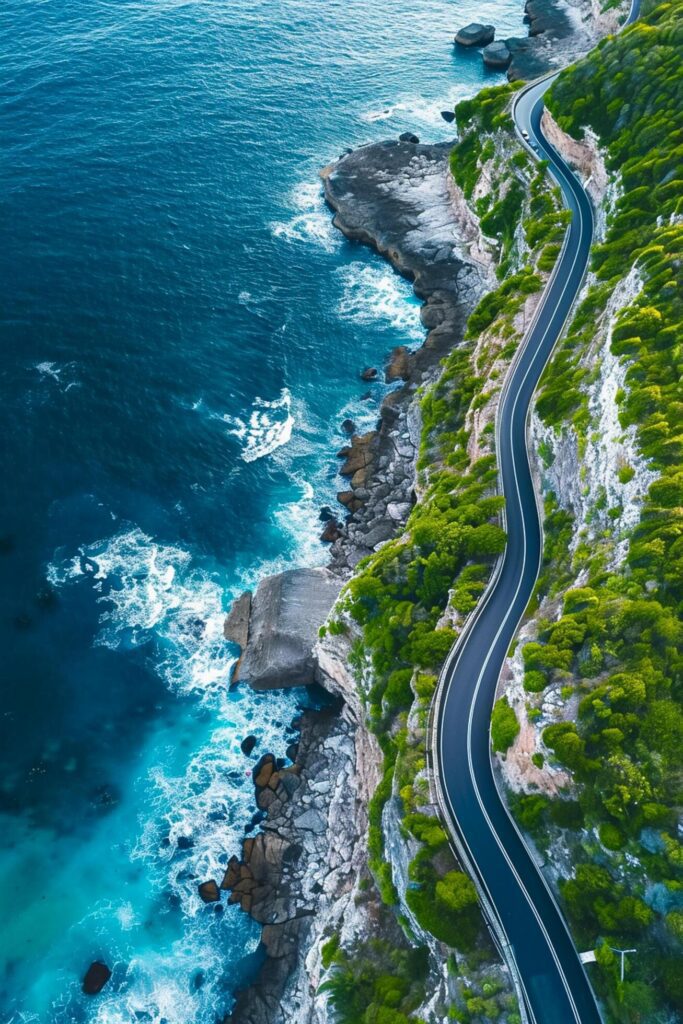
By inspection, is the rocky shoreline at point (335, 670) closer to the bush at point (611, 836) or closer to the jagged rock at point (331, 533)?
the jagged rock at point (331, 533)

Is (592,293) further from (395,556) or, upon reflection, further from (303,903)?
(303,903)

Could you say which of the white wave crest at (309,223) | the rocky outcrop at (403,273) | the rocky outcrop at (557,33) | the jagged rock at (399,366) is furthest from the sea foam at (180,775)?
the rocky outcrop at (557,33)

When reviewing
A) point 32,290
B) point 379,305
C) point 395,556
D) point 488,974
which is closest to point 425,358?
point 379,305

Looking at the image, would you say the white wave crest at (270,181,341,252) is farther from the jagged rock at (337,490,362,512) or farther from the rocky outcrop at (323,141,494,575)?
the jagged rock at (337,490,362,512)

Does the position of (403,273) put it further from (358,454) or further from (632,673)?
(632,673)

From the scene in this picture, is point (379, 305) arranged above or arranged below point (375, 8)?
below

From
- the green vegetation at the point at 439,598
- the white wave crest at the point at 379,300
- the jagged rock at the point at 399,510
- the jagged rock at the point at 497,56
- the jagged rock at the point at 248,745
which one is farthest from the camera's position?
the jagged rock at the point at 497,56

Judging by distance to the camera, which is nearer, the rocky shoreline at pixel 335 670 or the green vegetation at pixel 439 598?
the green vegetation at pixel 439 598
